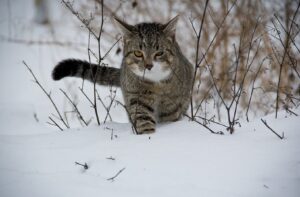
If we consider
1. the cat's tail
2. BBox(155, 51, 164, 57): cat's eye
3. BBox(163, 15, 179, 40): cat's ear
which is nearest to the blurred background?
the cat's tail

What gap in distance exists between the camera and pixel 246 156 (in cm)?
254

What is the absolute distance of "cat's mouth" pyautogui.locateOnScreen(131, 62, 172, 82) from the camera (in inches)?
134

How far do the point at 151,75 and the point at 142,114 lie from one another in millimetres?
344

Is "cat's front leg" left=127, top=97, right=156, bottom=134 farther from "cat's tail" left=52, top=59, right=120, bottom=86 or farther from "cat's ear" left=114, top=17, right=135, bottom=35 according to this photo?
"cat's ear" left=114, top=17, right=135, bottom=35

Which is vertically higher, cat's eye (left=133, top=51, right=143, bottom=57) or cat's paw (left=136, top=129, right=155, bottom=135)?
cat's eye (left=133, top=51, right=143, bottom=57)

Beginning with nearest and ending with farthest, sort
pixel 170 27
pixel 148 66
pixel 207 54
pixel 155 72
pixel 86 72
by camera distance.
Answer: pixel 148 66, pixel 155 72, pixel 170 27, pixel 86 72, pixel 207 54

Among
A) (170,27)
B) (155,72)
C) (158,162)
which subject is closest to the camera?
(158,162)

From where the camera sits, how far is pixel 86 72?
13.2 feet

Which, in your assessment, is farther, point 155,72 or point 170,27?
point 170,27

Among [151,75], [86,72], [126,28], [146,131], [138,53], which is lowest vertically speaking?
[146,131]

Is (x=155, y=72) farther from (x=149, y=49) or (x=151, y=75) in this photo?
(x=149, y=49)

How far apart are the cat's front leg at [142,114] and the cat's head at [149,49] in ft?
0.77

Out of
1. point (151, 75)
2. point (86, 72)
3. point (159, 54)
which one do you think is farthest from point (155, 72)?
point (86, 72)

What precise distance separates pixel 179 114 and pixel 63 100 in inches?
111
